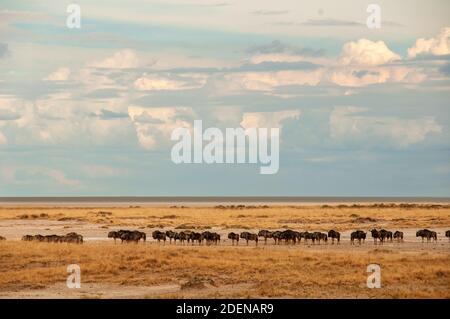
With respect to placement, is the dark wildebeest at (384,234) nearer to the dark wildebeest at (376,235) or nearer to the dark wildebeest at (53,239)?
the dark wildebeest at (376,235)

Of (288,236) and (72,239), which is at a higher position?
(288,236)

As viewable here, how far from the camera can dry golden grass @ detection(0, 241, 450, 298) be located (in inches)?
1080

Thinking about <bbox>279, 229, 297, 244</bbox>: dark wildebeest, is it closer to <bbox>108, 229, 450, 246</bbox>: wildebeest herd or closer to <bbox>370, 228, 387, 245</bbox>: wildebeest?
<bbox>108, 229, 450, 246</bbox>: wildebeest herd

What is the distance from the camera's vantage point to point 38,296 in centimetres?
2677

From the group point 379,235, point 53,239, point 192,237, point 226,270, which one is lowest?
point 226,270

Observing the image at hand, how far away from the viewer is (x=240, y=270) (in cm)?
3178

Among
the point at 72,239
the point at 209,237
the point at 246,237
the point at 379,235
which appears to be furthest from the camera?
the point at 379,235

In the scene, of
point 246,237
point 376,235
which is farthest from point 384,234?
point 246,237

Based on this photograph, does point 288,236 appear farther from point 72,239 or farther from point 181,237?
point 72,239

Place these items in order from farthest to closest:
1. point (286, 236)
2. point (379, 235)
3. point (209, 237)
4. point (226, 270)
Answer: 1. point (379, 235)
2. point (286, 236)
3. point (209, 237)
4. point (226, 270)

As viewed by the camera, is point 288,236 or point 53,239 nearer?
point 53,239

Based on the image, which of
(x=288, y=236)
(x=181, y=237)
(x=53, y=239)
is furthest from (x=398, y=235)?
(x=53, y=239)

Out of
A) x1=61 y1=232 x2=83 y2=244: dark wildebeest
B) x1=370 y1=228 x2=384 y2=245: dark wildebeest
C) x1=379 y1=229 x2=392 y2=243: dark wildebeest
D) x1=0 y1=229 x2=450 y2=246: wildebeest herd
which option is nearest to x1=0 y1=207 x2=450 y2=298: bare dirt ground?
x1=370 y1=228 x2=384 y2=245: dark wildebeest
